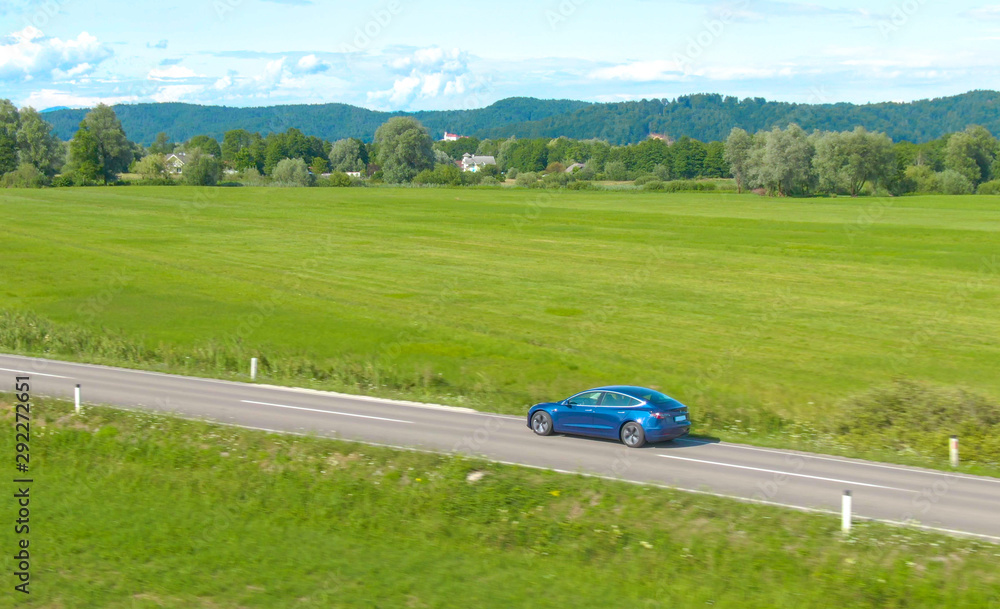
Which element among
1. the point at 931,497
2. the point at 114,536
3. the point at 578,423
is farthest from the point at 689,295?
the point at 114,536

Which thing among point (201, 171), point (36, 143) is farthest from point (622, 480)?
point (36, 143)

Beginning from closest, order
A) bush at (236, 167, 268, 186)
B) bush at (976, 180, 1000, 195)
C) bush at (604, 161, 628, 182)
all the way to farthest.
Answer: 1. bush at (976, 180, 1000, 195)
2. bush at (236, 167, 268, 186)
3. bush at (604, 161, 628, 182)

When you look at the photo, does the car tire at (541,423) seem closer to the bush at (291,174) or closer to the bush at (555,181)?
the bush at (555,181)

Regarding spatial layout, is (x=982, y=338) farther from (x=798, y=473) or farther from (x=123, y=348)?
(x=123, y=348)

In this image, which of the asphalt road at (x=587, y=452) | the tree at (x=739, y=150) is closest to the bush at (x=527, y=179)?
the tree at (x=739, y=150)

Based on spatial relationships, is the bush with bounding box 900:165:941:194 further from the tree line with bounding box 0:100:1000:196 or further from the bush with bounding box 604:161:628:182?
the bush with bounding box 604:161:628:182

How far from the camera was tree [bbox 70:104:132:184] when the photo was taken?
155750 millimetres

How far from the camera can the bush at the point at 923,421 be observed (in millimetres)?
24516

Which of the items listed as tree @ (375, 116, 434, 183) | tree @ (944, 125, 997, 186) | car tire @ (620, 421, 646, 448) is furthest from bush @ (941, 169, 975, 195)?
car tire @ (620, 421, 646, 448)

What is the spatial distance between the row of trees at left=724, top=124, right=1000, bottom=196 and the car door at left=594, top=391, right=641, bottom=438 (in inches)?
4804

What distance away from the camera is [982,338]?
4669 centimetres

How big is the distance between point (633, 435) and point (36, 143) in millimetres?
161875

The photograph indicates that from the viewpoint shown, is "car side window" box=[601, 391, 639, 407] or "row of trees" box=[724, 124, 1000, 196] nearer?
"car side window" box=[601, 391, 639, 407]

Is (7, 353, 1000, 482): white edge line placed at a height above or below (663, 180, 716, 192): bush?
below
